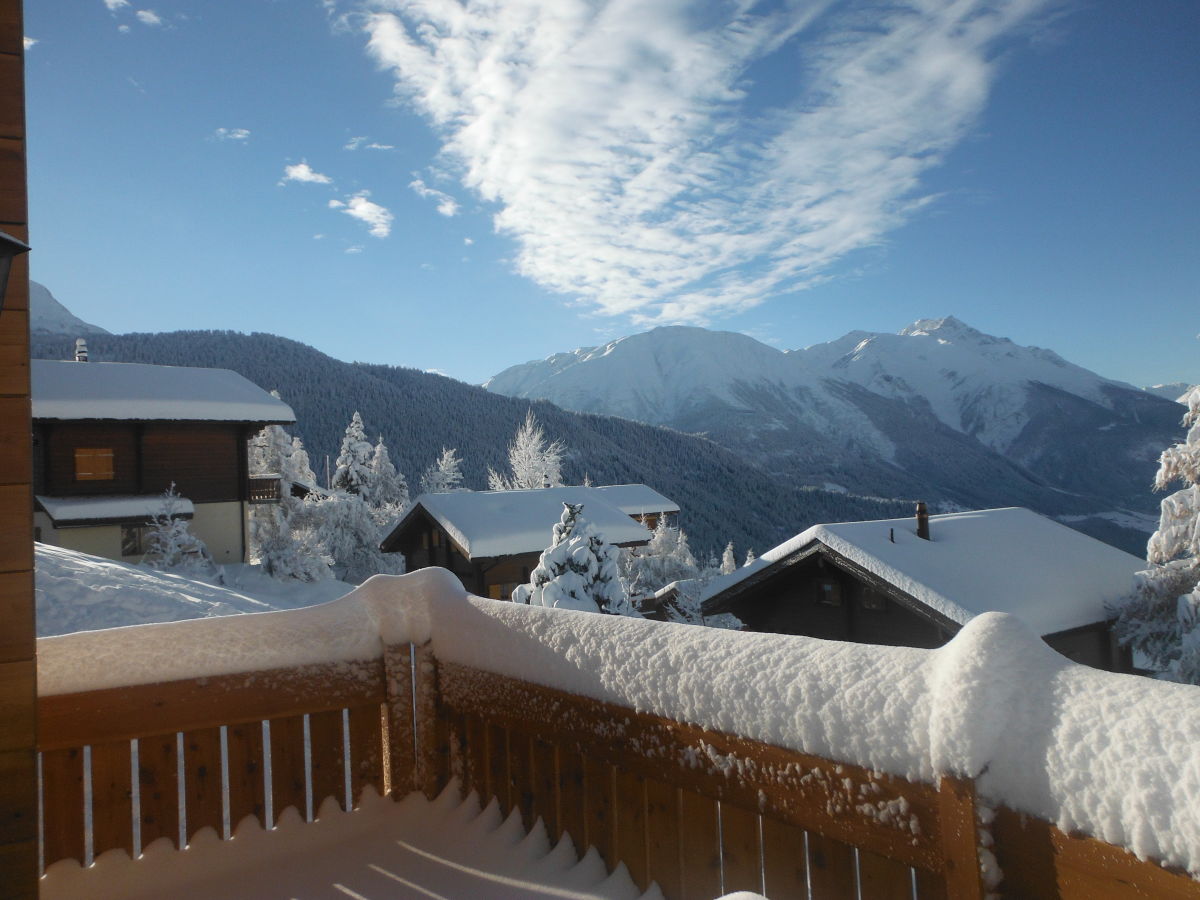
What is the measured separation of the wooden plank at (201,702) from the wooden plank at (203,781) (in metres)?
0.07

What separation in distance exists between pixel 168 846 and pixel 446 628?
1.26 metres

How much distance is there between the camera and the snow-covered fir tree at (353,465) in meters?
35.1

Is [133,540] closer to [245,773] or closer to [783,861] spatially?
[245,773]

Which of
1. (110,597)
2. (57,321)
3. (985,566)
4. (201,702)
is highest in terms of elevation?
(57,321)

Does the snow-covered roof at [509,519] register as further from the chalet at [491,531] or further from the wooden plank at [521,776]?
the wooden plank at [521,776]

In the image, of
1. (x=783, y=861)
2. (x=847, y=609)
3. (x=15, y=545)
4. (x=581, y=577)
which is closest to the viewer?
(x=15, y=545)

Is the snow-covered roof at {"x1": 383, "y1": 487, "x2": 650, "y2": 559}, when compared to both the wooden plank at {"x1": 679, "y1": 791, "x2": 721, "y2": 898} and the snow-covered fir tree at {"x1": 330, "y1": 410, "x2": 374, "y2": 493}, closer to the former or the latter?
the snow-covered fir tree at {"x1": 330, "y1": 410, "x2": 374, "y2": 493}

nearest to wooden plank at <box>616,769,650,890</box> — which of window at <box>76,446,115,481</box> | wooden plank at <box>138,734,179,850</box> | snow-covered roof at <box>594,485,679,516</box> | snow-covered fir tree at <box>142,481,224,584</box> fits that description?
wooden plank at <box>138,734,179,850</box>

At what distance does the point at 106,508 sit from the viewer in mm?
21141

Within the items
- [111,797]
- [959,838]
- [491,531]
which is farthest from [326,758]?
[491,531]

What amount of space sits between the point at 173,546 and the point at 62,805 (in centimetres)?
1978

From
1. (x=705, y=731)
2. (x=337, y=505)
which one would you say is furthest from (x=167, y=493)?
(x=705, y=731)

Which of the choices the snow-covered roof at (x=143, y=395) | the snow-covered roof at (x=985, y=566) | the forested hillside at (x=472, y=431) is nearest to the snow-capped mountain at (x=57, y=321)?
the forested hillside at (x=472, y=431)

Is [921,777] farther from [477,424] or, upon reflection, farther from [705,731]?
[477,424]
